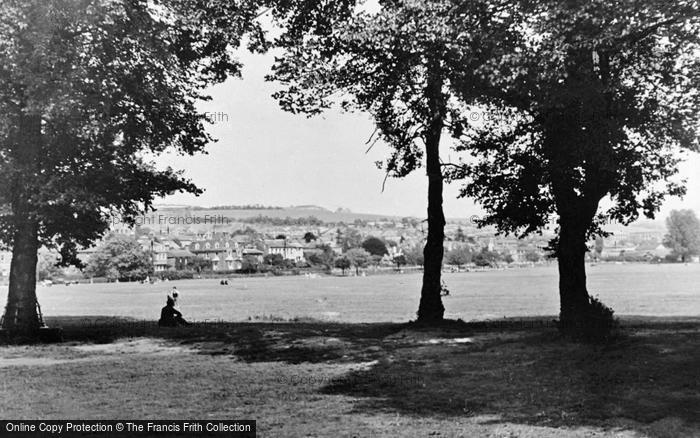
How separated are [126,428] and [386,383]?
4.91 m

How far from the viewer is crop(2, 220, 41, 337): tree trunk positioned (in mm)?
19703

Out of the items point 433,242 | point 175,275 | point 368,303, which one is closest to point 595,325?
point 433,242

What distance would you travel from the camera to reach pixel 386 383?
39.0ft

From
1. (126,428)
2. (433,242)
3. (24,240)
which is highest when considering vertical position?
(24,240)

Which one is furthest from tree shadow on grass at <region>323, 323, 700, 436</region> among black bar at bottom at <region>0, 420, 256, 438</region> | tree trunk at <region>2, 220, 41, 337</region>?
tree trunk at <region>2, 220, 41, 337</region>

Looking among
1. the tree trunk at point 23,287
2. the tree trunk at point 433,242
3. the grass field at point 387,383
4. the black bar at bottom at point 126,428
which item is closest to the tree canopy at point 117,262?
the tree trunk at point 23,287

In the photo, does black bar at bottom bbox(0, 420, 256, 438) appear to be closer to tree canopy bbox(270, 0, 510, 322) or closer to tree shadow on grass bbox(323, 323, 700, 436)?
tree shadow on grass bbox(323, 323, 700, 436)

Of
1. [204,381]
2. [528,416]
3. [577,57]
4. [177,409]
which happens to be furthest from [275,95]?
[528,416]

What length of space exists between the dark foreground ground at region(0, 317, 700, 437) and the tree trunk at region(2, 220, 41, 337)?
246 centimetres

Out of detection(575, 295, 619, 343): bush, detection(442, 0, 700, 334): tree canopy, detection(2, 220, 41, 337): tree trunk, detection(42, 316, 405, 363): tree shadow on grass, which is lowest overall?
detection(42, 316, 405, 363): tree shadow on grass

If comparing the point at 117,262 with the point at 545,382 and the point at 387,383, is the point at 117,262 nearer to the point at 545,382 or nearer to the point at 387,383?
the point at 387,383

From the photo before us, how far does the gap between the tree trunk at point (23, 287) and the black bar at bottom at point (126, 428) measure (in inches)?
483

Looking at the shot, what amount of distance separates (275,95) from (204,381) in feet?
36.3

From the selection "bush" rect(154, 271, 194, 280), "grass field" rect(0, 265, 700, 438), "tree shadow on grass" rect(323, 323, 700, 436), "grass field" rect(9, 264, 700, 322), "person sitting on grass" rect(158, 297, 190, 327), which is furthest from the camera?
"bush" rect(154, 271, 194, 280)
